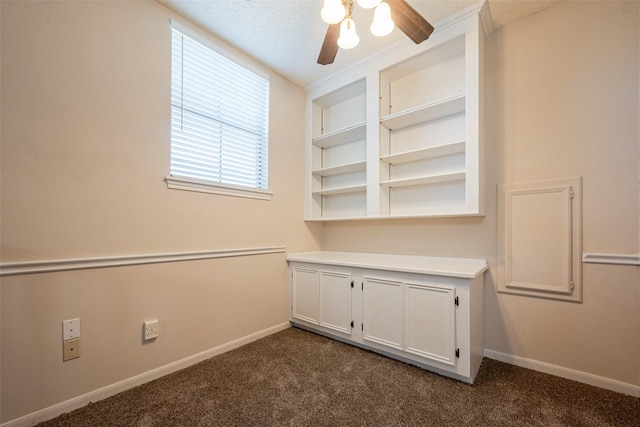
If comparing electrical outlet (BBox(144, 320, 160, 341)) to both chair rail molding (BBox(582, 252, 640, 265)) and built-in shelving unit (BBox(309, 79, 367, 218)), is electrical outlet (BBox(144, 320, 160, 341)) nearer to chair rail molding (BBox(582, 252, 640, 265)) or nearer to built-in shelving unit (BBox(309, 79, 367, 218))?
built-in shelving unit (BBox(309, 79, 367, 218))

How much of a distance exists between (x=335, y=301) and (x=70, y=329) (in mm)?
1836

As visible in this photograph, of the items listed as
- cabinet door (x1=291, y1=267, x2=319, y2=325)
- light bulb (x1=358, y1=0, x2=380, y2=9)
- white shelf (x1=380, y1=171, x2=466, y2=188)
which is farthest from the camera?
cabinet door (x1=291, y1=267, x2=319, y2=325)

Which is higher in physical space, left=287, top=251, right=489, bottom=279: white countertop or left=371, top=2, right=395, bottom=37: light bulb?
left=371, top=2, right=395, bottom=37: light bulb

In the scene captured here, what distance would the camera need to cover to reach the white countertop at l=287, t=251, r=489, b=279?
1885 mm

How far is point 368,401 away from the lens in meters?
1.65

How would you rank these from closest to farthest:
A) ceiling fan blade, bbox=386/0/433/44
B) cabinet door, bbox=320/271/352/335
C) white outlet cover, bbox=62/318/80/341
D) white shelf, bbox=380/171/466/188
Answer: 1. ceiling fan blade, bbox=386/0/433/44
2. white outlet cover, bbox=62/318/80/341
3. white shelf, bbox=380/171/466/188
4. cabinet door, bbox=320/271/352/335

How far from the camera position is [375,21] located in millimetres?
1407

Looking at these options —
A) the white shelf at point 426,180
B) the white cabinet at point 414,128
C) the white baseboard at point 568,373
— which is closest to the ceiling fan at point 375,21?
the white cabinet at point 414,128

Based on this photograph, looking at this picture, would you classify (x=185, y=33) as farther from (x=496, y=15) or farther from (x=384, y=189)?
(x=496, y=15)

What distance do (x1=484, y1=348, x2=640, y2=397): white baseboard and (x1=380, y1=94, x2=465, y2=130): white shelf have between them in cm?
200

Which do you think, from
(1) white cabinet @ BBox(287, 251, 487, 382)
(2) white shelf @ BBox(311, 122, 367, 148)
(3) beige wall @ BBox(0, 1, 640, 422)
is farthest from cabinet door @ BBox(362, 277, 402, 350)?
(2) white shelf @ BBox(311, 122, 367, 148)

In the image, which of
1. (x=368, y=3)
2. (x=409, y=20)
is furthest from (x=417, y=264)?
(x=368, y=3)

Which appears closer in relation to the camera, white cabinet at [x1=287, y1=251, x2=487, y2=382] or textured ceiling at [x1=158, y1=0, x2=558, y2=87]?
white cabinet at [x1=287, y1=251, x2=487, y2=382]

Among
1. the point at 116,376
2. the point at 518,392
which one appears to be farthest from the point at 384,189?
the point at 116,376
